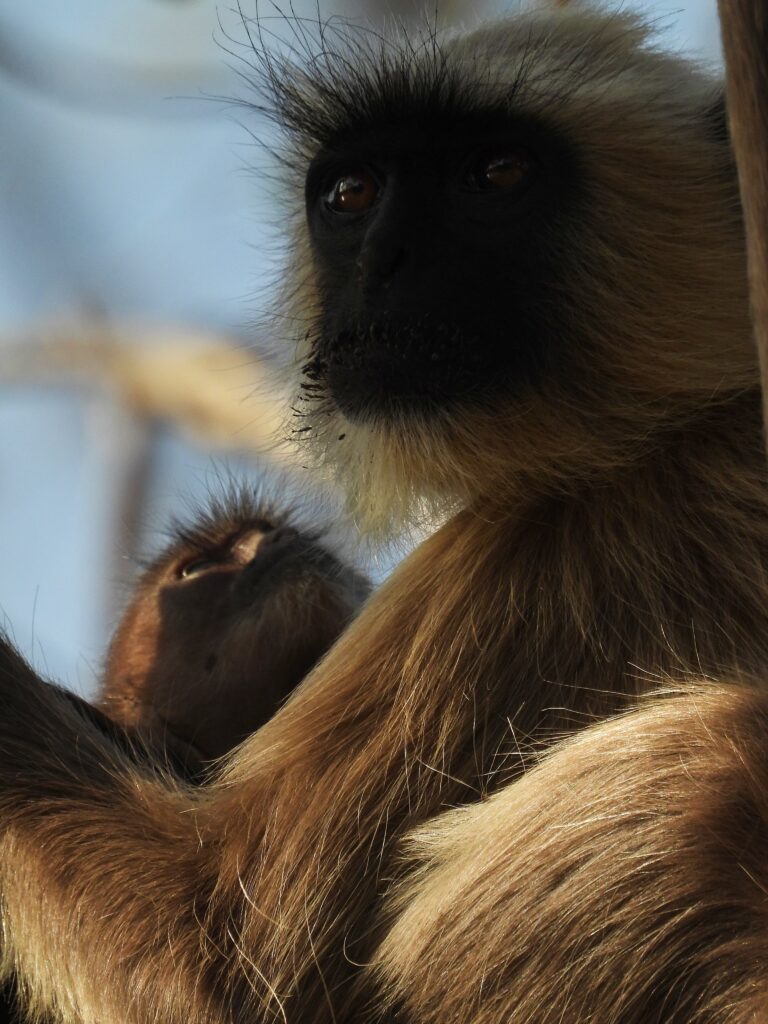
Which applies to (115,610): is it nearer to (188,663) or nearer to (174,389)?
(188,663)

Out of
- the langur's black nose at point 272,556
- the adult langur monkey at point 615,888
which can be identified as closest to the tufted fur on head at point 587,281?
the langur's black nose at point 272,556

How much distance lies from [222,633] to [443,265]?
176cm

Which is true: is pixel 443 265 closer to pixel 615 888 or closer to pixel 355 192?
pixel 355 192

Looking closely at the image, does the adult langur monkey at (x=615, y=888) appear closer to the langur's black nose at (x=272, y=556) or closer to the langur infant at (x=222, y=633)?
the langur infant at (x=222, y=633)

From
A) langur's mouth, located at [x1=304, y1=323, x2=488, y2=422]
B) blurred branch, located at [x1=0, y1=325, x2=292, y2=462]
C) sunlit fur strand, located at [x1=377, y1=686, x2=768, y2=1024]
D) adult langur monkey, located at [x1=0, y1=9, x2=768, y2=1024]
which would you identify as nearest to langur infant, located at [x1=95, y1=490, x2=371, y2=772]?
adult langur monkey, located at [x1=0, y1=9, x2=768, y2=1024]

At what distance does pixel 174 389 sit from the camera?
511 inches

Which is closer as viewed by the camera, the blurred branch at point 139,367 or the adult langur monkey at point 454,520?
the adult langur monkey at point 454,520

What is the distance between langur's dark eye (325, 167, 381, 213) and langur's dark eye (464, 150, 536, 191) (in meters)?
0.33

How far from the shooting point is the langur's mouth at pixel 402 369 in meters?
3.57

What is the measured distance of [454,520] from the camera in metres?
3.79

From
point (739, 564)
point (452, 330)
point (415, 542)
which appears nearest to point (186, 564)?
point (415, 542)

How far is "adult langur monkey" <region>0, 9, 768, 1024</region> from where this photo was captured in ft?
10.7

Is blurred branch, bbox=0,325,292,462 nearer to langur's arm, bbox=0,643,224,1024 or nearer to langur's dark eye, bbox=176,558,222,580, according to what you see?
langur's dark eye, bbox=176,558,222,580

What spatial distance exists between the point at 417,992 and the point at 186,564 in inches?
106
